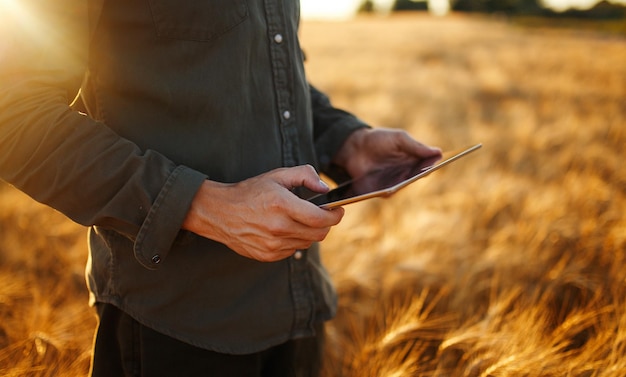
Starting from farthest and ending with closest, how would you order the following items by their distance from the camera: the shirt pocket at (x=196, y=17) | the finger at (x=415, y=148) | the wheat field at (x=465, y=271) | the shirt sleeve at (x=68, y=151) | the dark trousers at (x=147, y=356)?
1. the wheat field at (x=465, y=271)
2. the finger at (x=415, y=148)
3. the dark trousers at (x=147, y=356)
4. the shirt pocket at (x=196, y=17)
5. the shirt sleeve at (x=68, y=151)

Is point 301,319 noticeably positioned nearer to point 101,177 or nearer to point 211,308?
point 211,308

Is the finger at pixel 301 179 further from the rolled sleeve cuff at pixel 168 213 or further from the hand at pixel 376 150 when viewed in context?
the hand at pixel 376 150

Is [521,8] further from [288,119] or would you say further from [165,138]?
[165,138]

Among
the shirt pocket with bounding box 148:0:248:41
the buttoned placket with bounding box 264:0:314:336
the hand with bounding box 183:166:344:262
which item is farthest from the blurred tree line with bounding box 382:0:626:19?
the hand with bounding box 183:166:344:262

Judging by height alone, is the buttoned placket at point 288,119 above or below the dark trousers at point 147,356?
above

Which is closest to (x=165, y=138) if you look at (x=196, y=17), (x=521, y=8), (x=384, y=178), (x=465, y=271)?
(x=196, y=17)

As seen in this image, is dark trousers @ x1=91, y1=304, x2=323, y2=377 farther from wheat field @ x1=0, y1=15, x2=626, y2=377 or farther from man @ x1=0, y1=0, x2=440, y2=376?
wheat field @ x1=0, y1=15, x2=626, y2=377

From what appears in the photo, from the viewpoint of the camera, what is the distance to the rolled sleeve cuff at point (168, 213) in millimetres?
754

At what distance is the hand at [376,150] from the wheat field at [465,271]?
21.3 inches

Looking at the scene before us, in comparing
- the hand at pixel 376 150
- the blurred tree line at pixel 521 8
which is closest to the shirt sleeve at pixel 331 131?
the hand at pixel 376 150

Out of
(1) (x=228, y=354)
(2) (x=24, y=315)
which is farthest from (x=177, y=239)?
(2) (x=24, y=315)

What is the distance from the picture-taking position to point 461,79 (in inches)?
314

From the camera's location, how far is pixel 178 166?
2.57 feet

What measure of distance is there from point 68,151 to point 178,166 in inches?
6.5
